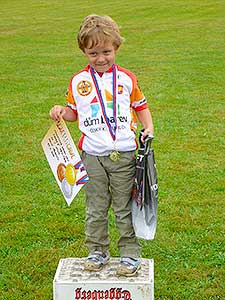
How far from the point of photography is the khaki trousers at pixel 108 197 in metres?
4.38

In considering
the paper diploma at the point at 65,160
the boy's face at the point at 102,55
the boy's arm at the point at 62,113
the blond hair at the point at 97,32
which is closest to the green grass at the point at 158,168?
the paper diploma at the point at 65,160

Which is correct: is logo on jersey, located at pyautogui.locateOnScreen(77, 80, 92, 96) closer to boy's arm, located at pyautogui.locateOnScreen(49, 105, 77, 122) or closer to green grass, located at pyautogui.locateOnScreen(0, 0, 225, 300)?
boy's arm, located at pyautogui.locateOnScreen(49, 105, 77, 122)

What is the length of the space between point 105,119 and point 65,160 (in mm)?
357

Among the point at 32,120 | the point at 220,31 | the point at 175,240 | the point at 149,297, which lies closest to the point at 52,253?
the point at 175,240

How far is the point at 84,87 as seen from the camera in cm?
431

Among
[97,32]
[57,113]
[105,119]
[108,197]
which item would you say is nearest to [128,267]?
[108,197]

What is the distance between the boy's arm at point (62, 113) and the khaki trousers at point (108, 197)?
252 mm

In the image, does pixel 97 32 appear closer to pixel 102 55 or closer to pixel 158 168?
pixel 102 55

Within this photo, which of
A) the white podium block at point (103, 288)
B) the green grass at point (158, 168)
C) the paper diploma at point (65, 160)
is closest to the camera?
the paper diploma at point (65, 160)

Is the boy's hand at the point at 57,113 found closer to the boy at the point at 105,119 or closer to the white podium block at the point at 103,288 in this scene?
the boy at the point at 105,119

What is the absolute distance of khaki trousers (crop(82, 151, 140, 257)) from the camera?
4.38 meters

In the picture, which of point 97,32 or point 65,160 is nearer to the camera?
point 97,32

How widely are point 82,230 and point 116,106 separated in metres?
A: 2.13

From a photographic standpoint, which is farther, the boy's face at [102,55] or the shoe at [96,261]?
the shoe at [96,261]
